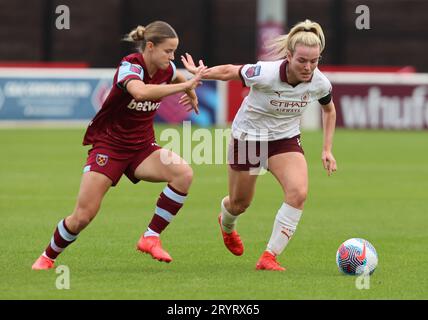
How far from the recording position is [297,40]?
331 inches

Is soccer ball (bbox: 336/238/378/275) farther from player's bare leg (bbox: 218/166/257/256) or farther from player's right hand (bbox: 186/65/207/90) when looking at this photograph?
player's right hand (bbox: 186/65/207/90)

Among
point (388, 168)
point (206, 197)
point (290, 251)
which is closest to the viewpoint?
point (290, 251)

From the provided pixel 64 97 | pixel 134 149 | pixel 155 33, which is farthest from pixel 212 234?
pixel 64 97

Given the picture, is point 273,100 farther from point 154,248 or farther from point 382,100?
point 382,100

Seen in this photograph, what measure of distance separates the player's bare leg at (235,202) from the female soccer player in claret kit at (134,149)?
0.43 m

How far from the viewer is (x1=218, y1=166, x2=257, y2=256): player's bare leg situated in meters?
9.12

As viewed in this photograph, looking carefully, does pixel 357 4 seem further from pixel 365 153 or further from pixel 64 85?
pixel 365 153

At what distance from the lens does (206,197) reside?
14609 mm

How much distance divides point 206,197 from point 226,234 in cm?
505

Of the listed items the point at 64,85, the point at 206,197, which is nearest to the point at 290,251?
the point at 206,197

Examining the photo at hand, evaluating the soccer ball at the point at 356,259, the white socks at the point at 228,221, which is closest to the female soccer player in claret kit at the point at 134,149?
the white socks at the point at 228,221

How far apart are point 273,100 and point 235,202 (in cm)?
102

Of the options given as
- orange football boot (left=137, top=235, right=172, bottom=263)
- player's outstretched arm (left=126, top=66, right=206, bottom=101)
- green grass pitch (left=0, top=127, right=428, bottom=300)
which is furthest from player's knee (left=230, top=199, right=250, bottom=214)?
player's outstretched arm (left=126, top=66, right=206, bottom=101)

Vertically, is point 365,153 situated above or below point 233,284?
below
